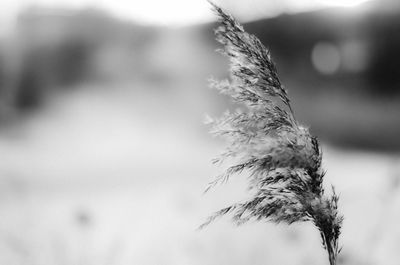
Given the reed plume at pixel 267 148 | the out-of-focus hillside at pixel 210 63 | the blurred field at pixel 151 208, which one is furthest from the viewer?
the out-of-focus hillside at pixel 210 63

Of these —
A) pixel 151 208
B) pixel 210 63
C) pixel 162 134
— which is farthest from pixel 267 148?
pixel 210 63

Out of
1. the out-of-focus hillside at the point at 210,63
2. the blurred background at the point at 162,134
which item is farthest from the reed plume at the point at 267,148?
the out-of-focus hillside at the point at 210,63

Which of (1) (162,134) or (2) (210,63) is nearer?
(1) (162,134)

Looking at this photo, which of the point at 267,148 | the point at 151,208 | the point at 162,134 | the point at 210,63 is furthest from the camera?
the point at 210,63

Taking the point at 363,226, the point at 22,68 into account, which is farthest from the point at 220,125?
the point at 22,68

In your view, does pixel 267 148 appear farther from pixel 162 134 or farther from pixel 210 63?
pixel 210 63

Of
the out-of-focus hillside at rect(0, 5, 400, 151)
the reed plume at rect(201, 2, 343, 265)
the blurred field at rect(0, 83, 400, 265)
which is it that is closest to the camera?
the reed plume at rect(201, 2, 343, 265)

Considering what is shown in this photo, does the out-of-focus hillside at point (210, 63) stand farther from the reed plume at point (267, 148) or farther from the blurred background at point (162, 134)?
the reed plume at point (267, 148)

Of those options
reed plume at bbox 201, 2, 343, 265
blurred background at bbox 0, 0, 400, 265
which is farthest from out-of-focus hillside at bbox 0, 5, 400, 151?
reed plume at bbox 201, 2, 343, 265

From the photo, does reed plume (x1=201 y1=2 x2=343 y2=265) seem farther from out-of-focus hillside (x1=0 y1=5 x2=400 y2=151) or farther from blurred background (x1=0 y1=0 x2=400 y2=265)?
out-of-focus hillside (x1=0 y1=5 x2=400 y2=151)
